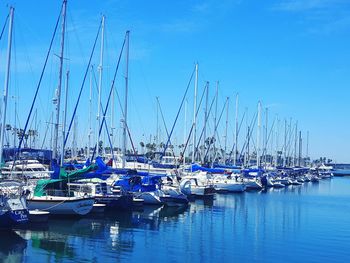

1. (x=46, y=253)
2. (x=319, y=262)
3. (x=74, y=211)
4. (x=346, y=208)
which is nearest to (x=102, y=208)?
(x=74, y=211)

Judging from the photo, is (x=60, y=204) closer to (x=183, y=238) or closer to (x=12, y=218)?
(x=12, y=218)

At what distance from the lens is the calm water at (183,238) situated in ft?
83.2

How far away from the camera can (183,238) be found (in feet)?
102

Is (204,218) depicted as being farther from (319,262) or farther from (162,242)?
(319,262)

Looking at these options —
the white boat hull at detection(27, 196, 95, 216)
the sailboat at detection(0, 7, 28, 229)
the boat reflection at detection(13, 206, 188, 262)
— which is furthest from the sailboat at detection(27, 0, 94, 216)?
the sailboat at detection(0, 7, 28, 229)

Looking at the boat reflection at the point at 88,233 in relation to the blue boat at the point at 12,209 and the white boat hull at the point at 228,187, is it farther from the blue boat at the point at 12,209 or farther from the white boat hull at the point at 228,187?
the white boat hull at the point at 228,187

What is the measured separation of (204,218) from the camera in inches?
→ 1635

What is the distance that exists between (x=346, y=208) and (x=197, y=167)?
789 inches

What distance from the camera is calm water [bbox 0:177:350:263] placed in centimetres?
2536

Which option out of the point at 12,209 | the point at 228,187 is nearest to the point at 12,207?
the point at 12,209

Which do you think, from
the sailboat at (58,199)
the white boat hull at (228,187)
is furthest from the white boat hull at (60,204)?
the white boat hull at (228,187)

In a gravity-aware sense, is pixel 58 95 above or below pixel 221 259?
above

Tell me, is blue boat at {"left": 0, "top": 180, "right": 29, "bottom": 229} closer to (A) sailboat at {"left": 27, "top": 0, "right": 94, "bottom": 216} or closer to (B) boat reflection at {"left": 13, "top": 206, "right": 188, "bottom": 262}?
(B) boat reflection at {"left": 13, "top": 206, "right": 188, "bottom": 262}

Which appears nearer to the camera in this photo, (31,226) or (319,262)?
(319,262)
